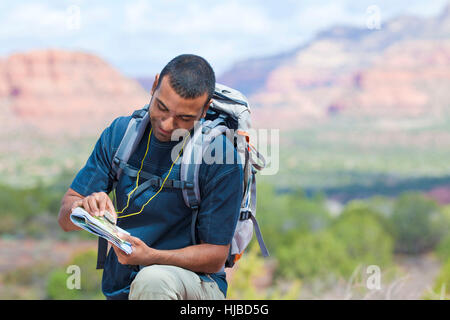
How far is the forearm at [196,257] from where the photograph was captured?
85.7 inches

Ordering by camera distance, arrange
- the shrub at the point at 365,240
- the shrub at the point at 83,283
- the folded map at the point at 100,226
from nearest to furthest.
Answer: the folded map at the point at 100,226 → the shrub at the point at 83,283 → the shrub at the point at 365,240

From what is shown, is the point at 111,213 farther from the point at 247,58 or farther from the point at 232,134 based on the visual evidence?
the point at 247,58

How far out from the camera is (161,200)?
2.25 metres

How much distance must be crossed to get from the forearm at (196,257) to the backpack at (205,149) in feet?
0.24

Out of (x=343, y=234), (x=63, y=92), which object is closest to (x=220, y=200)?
(x=343, y=234)

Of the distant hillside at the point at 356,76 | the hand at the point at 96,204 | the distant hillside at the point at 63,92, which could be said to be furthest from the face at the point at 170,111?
the distant hillside at the point at 356,76

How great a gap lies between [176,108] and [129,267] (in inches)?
27.6

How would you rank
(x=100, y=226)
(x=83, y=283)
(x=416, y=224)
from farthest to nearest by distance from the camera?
(x=416, y=224) < (x=83, y=283) < (x=100, y=226)

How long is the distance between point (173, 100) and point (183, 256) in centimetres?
62

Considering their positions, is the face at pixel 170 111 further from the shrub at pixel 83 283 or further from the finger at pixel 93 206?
the shrub at pixel 83 283

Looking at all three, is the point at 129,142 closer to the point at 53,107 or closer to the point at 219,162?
the point at 219,162

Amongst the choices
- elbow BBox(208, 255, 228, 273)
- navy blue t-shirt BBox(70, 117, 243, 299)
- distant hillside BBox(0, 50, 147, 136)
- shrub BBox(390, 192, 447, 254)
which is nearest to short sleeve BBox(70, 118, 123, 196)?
navy blue t-shirt BBox(70, 117, 243, 299)

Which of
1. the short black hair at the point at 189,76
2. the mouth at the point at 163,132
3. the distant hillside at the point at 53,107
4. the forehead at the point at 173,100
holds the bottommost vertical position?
the mouth at the point at 163,132

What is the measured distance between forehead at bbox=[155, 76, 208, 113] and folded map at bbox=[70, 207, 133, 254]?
1.69 feet
